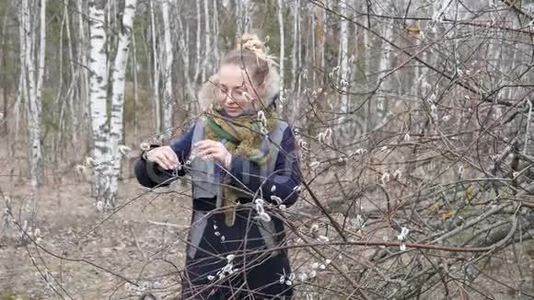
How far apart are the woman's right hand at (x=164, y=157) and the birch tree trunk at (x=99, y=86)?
6458 millimetres

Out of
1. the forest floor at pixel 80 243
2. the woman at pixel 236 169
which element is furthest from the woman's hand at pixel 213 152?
the forest floor at pixel 80 243

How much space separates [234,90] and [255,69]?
104 mm

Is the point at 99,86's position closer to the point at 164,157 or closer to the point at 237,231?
the point at 237,231

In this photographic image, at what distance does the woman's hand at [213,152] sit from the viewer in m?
2.07

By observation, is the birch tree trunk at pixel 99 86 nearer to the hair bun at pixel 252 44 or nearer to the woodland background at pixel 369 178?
the woodland background at pixel 369 178

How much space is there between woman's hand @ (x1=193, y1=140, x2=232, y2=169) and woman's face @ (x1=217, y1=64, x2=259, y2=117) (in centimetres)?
17

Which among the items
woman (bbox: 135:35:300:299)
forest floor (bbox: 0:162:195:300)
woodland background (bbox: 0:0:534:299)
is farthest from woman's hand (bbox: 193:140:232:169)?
forest floor (bbox: 0:162:195:300)

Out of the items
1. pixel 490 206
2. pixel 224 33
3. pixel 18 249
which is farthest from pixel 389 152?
pixel 224 33

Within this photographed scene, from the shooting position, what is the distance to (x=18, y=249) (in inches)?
271

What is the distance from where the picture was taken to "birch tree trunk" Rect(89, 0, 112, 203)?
851cm

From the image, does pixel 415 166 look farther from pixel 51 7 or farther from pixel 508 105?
pixel 51 7

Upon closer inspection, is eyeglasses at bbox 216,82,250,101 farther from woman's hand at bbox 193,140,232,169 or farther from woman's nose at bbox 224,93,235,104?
woman's hand at bbox 193,140,232,169

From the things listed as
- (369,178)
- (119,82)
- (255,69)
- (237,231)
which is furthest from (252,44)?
(119,82)

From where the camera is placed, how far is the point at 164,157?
2117mm
